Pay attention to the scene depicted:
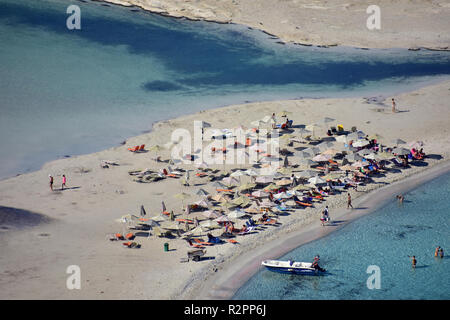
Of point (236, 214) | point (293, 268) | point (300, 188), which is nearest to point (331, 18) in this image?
point (300, 188)

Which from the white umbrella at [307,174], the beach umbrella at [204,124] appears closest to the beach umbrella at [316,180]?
the white umbrella at [307,174]

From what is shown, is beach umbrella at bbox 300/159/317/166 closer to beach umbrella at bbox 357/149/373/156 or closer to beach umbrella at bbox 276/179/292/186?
beach umbrella at bbox 276/179/292/186

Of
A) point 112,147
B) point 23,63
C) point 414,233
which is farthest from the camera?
point 23,63

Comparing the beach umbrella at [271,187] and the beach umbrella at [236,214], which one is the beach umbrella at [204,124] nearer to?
the beach umbrella at [271,187]

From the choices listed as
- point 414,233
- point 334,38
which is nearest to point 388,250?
point 414,233

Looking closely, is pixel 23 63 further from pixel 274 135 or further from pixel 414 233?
pixel 414 233
